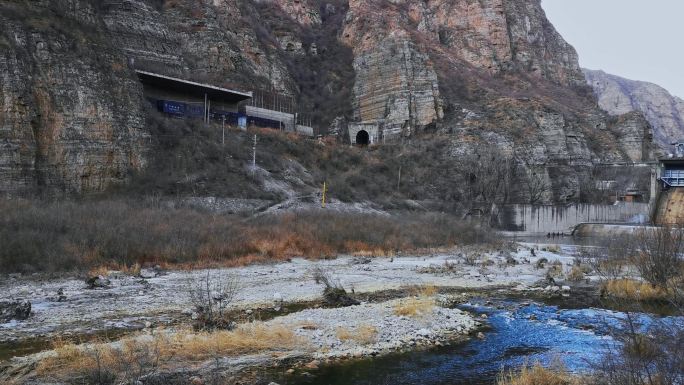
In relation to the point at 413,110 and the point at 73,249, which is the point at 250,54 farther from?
the point at 73,249

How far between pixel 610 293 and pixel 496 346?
815cm

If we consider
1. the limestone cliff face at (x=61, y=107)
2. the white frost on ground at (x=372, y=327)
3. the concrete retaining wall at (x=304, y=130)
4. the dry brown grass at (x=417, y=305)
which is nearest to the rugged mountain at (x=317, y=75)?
the limestone cliff face at (x=61, y=107)

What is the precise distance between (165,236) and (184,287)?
22.9 ft

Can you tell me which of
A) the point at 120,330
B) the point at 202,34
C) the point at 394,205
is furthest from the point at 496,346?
the point at 202,34

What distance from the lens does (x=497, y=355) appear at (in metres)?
11.1

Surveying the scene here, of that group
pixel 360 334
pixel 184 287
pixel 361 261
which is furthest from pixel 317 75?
pixel 360 334

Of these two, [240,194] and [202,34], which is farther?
[202,34]

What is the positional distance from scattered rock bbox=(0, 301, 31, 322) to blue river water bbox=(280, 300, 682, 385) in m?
7.68

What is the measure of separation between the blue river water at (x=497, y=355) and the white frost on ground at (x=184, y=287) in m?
5.60

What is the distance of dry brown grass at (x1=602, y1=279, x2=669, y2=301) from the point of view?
16.3m

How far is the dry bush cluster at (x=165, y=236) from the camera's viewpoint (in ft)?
63.3

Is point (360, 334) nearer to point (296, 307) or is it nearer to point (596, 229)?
point (296, 307)

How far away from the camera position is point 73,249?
19.6 meters

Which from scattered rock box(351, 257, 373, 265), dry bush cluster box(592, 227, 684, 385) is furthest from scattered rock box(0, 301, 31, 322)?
scattered rock box(351, 257, 373, 265)
